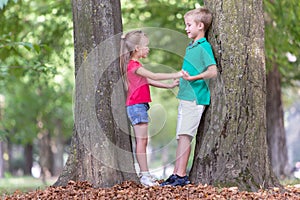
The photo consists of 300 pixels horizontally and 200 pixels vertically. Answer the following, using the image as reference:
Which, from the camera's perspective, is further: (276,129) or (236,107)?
(276,129)

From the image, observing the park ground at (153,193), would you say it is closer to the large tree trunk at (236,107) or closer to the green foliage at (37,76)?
the large tree trunk at (236,107)

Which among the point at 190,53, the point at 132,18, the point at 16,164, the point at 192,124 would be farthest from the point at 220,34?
the point at 16,164

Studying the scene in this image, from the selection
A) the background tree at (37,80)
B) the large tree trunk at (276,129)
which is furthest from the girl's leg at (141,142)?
the large tree trunk at (276,129)

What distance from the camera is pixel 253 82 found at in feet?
18.4

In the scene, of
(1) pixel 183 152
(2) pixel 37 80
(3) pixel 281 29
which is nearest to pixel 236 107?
(1) pixel 183 152

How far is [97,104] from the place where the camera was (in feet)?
19.1

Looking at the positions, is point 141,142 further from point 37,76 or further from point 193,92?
point 37,76

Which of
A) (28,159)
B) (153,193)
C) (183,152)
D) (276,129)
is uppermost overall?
(276,129)

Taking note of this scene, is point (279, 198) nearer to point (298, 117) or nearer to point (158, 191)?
point (158, 191)

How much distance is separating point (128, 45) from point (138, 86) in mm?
487

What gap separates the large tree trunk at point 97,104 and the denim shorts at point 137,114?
0.08 meters

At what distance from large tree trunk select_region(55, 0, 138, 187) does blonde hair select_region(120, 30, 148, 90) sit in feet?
0.49

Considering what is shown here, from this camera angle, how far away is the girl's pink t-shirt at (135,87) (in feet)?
19.7

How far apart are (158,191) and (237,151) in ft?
3.01
